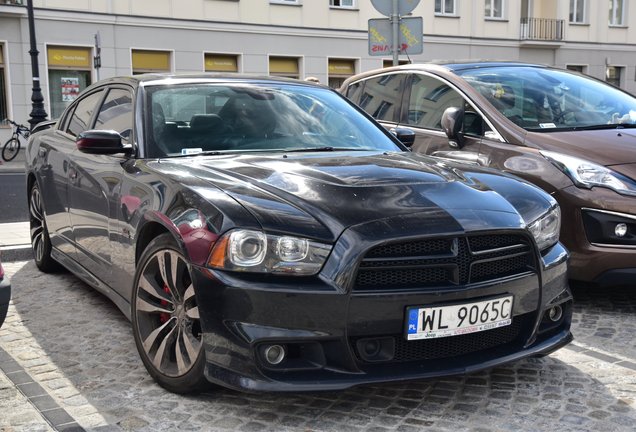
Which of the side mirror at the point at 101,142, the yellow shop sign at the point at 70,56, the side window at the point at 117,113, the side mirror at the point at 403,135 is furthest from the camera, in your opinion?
the yellow shop sign at the point at 70,56

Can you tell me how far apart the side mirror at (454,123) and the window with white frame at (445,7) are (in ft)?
86.6

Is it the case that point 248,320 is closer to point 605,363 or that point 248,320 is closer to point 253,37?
point 605,363

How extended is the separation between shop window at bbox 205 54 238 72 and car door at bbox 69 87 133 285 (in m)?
21.4

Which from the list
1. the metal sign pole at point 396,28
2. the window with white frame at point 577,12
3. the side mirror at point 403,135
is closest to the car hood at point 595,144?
the side mirror at point 403,135

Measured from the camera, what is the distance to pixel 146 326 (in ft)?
12.4

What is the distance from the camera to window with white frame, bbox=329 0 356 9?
28328mm

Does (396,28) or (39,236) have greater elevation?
(396,28)

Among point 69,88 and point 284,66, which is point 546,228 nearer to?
point 69,88

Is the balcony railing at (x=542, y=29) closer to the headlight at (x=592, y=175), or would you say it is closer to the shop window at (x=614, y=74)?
the shop window at (x=614, y=74)

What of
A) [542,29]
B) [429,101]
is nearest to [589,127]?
[429,101]

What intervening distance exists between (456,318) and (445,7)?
Result: 2987cm

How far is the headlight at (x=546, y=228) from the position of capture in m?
3.65

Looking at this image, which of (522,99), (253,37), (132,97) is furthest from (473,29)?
(132,97)

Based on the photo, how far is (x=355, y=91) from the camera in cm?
784
